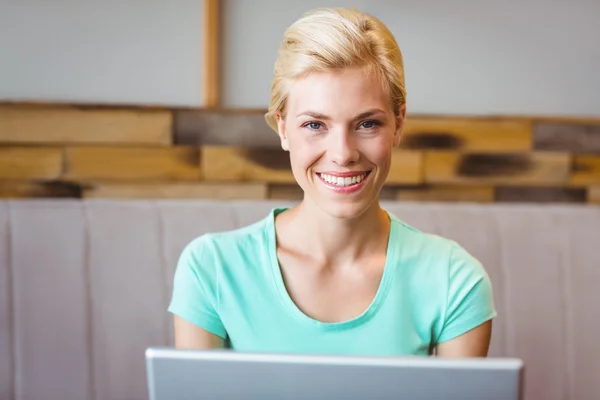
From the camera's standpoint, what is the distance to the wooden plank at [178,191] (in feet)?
5.87

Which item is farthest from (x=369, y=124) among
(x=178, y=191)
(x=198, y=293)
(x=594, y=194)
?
(x=594, y=194)

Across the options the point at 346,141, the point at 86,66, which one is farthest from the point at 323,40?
the point at 86,66

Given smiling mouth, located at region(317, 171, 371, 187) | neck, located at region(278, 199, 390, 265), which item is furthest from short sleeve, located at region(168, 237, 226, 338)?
smiling mouth, located at region(317, 171, 371, 187)

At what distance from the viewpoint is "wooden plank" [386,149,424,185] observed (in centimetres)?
185

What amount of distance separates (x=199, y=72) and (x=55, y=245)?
56 cm

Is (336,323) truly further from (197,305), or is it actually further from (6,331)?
(6,331)

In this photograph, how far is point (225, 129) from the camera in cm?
181

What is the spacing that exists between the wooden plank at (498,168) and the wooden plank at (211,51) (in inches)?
22.6

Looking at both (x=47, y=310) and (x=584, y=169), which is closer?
(x=47, y=310)

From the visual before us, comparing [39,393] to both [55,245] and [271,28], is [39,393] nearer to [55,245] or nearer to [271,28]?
[55,245]

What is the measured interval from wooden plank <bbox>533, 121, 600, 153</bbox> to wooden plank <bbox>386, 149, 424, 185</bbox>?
1.05ft

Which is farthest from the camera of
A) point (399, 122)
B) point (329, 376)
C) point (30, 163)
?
point (30, 163)

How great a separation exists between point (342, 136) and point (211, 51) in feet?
2.82

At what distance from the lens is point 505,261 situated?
1622mm
